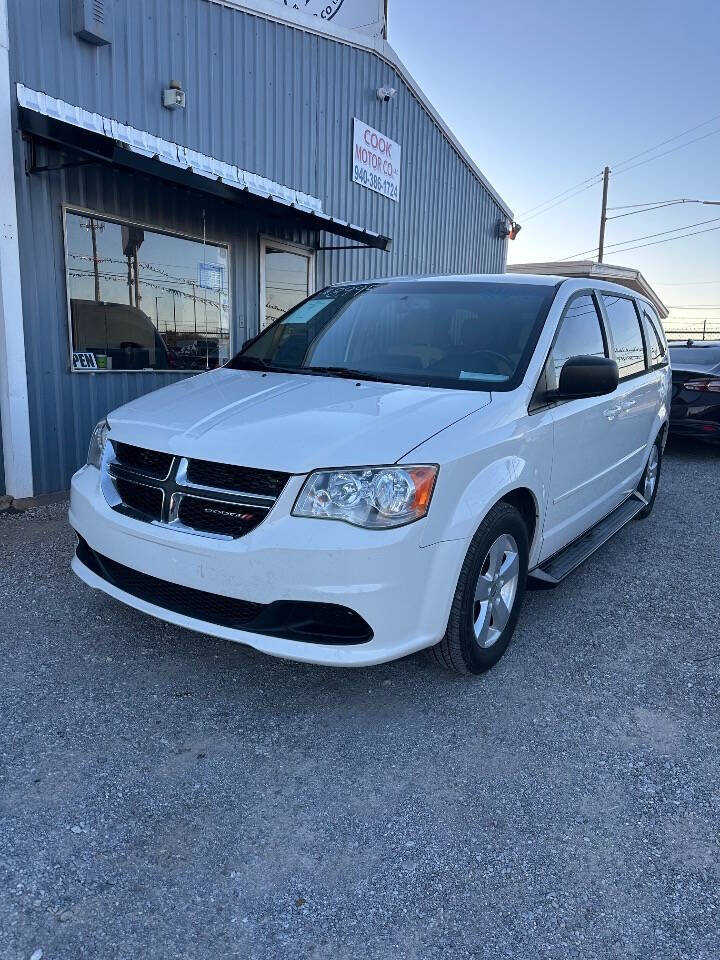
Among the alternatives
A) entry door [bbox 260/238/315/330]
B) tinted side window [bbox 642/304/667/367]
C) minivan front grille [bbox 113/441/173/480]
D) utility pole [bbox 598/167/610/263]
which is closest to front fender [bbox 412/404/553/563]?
minivan front grille [bbox 113/441/173/480]

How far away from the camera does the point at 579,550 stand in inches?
151

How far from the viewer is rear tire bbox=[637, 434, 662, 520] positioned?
17.8 ft

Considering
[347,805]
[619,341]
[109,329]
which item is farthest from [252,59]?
[347,805]

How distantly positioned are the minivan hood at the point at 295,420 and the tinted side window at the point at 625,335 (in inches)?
69.9

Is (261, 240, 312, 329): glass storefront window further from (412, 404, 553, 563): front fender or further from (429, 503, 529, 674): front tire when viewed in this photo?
(429, 503, 529, 674): front tire

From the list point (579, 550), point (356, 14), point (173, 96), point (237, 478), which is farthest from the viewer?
point (356, 14)

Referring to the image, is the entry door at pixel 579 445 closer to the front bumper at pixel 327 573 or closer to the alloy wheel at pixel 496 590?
the alloy wheel at pixel 496 590

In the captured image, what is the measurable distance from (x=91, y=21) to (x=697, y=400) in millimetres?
7376

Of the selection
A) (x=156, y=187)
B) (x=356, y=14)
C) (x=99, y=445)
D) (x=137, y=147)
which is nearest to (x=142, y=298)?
(x=156, y=187)

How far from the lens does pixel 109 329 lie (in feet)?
19.9

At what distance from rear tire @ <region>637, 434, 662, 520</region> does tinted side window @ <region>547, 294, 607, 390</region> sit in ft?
5.73

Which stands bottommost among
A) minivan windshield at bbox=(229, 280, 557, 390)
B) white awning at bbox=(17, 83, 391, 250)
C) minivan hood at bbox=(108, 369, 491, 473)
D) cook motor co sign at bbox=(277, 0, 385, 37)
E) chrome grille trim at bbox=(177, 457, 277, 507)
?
chrome grille trim at bbox=(177, 457, 277, 507)

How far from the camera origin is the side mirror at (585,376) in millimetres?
3127

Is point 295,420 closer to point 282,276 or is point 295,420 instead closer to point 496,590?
point 496,590
